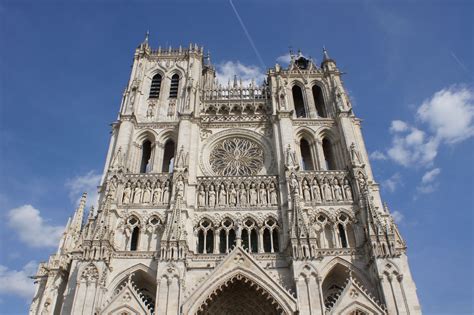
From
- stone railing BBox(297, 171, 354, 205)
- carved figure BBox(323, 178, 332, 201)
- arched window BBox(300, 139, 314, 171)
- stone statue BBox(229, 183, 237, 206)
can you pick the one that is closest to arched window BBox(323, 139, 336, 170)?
arched window BBox(300, 139, 314, 171)

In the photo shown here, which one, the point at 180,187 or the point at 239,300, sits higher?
the point at 180,187

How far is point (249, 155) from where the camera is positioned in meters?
25.4

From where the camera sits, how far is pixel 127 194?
22359 millimetres

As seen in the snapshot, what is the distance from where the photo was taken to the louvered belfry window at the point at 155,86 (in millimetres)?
28575

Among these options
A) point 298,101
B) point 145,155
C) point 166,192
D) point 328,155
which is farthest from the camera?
point 298,101

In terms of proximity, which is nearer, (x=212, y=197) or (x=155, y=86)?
(x=212, y=197)

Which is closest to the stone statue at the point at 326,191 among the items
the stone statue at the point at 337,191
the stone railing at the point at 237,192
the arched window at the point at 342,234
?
the stone statue at the point at 337,191

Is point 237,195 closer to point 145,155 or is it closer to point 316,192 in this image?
point 316,192

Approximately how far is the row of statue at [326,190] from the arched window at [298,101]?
300 inches

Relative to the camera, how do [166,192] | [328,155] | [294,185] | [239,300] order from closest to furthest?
[239,300]
[294,185]
[166,192]
[328,155]

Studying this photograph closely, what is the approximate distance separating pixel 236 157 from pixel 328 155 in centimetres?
Answer: 647

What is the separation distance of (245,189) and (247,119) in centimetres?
619

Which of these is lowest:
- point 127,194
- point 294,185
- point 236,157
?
point 294,185

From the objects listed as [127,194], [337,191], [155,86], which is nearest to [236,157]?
[337,191]
